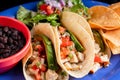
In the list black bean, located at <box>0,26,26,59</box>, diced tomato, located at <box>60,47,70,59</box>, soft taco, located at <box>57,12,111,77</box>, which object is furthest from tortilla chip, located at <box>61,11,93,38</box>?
black bean, located at <box>0,26,26,59</box>

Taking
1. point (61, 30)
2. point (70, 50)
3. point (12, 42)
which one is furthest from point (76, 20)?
point (12, 42)

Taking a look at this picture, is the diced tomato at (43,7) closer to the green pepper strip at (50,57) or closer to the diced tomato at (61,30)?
the diced tomato at (61,30)

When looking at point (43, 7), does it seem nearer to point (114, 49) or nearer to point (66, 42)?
point (66, 42)

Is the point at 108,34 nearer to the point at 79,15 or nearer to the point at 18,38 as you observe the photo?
the point at 79,15

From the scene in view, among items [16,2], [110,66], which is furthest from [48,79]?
[16,2]

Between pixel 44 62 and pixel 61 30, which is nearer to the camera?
pixel 44 62

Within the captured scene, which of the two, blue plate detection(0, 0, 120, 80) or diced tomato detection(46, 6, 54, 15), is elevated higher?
diced tomato detection(46, 6, 54, 15)

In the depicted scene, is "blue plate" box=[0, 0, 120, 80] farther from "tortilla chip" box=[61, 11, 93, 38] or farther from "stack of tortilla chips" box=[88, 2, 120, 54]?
"tortilla chip" box=[61, 11, 93, 38]
